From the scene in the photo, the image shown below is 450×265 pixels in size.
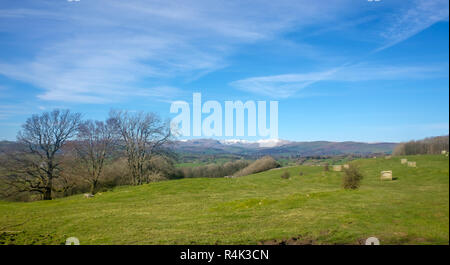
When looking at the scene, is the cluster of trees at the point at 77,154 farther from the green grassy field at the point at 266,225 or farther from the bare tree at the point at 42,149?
the green grassy field at the point at 266,225

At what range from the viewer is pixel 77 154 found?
1372 inches

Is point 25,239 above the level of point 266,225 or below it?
below

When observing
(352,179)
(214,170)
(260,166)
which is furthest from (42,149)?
(260,166)

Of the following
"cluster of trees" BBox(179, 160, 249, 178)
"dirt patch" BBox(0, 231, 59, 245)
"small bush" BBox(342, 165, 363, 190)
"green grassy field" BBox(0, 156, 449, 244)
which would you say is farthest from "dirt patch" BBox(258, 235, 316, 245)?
"cluster of trees" BBox(179, 160, 249, 178)

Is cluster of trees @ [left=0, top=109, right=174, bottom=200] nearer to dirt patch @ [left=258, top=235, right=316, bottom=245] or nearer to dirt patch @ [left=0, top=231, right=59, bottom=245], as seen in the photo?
dirt patch @ [left=0, top=231, right=59, bottom=245]

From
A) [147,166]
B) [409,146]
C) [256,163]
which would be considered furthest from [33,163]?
[256,163]

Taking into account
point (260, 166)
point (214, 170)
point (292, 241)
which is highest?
point (292, 241)

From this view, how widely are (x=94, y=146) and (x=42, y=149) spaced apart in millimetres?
5829

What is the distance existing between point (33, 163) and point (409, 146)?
125 feet

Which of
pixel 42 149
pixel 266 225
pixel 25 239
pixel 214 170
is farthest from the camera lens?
pixel 214 170

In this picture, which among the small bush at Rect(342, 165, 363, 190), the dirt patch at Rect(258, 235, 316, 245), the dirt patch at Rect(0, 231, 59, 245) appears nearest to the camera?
the dirt patch at Rect(258, 235, 316, 245)

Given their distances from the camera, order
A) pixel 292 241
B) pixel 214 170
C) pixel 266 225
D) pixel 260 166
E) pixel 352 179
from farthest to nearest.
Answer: pixel 260 166
pixel 214 170
pixel 352 179
pixel 266 225
pixel 292 241

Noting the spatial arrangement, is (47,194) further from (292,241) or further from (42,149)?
(292,241)

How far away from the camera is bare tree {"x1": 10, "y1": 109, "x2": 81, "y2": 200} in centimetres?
3068
